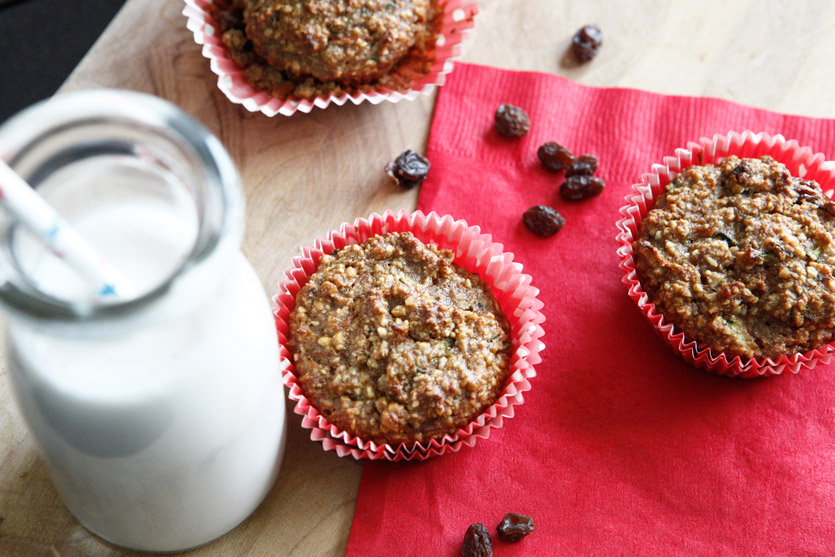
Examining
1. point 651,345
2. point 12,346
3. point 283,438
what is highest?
point 12,346

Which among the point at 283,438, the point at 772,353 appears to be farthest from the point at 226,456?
the point at 772,353

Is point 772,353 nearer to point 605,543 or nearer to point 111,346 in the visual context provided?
point 605,543

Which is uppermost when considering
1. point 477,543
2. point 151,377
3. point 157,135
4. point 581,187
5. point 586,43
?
point 157,135

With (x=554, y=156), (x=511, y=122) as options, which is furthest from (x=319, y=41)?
(x=554, y=156)

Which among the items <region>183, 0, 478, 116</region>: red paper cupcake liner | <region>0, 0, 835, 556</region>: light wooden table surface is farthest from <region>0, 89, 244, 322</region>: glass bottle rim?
<region>183, 0, 478, 116</region>: red paper cupcake liner

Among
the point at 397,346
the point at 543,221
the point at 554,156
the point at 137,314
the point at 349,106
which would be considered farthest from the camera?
the point at 349,106

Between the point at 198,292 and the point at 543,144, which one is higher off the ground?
the point at 198,292

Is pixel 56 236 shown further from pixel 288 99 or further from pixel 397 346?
pixel 288 99
